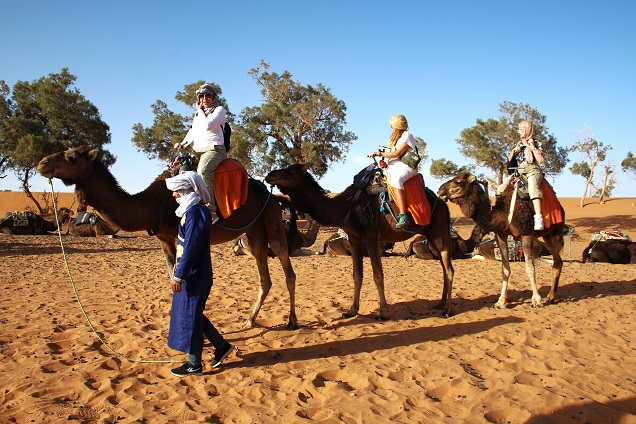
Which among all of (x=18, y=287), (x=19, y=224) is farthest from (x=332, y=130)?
(x=18, y=287)

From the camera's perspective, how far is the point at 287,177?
24.0 ft

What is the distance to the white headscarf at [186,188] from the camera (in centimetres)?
→ 491

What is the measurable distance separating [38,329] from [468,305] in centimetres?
699

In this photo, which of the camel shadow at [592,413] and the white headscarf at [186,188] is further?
the white headscarf at [186,188]

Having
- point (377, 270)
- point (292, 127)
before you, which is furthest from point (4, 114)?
point (377, 270)

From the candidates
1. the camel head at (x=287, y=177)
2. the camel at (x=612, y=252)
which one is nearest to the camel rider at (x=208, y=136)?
the camel head at (x=287, y=177)

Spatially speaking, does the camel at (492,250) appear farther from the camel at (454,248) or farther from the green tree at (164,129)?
the green tree at (164,129)

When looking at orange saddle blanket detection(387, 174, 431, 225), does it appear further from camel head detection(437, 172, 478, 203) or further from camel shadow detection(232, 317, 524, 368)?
camel shadow detection(232, 317, 524, 368)

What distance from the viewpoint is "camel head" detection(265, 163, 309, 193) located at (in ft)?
23.6

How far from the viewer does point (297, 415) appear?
4156mm

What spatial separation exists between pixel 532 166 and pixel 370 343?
15.7 feet

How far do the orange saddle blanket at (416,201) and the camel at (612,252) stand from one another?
9.89m

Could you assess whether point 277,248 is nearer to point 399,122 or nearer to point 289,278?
point 289,278

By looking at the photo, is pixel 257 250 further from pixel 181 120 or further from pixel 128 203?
pixel 181 120
